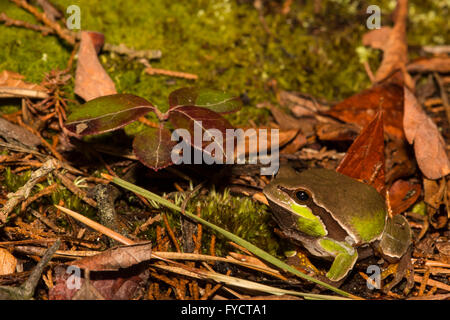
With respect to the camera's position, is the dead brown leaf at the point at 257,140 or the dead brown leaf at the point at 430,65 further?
the dead brown leaf at the point at 430,65

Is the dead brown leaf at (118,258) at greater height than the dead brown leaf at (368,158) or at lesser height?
lesser

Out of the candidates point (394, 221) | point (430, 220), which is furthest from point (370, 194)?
point (430, 220)

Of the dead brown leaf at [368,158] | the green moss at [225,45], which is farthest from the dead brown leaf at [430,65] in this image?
the dead brown leaf at [368,158]

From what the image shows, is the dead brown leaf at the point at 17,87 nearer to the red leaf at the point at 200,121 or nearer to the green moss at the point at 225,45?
the green moss at the point at 225,45

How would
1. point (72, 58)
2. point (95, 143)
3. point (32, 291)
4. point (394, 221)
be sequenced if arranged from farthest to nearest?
1. point (72, 58)
2. point (95, 143)
3. point (394, 221)
4. point (32, 291)

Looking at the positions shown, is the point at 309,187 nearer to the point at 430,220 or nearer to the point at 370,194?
the point at 370,194

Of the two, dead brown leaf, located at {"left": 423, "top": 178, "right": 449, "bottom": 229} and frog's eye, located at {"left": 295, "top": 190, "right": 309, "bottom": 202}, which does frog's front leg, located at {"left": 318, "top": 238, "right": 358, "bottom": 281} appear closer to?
frog's eye, located at {"left": 295, "top": 190, "right": 309, "bottom": 202}

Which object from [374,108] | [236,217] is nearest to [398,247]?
[236,217]

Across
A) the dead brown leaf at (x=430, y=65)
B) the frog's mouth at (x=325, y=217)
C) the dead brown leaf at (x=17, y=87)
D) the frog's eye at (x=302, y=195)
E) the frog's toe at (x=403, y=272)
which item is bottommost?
the frog's toe at (x=403, y=272)
